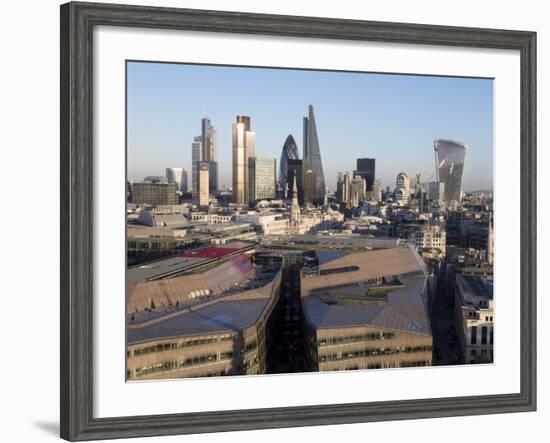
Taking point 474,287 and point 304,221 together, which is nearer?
point 304,221

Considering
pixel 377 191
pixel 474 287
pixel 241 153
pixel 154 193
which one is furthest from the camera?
pixel 474 287

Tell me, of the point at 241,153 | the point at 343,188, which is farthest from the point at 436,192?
the point at 241,153

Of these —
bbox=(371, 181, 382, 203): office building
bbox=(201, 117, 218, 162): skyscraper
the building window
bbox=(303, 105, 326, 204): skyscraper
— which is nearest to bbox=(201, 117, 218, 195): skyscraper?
bbox=(201, 117, 218, 162): skyscraper

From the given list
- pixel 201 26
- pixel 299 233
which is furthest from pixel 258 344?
pixel 201 26

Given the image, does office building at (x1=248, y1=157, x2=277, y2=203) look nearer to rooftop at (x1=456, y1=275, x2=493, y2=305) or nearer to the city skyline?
the city skyline

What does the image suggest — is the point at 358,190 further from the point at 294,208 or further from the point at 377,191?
the point at 294,208

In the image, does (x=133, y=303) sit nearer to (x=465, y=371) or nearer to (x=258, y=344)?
(x=258, y=344)

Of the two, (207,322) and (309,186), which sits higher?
(309,186)
